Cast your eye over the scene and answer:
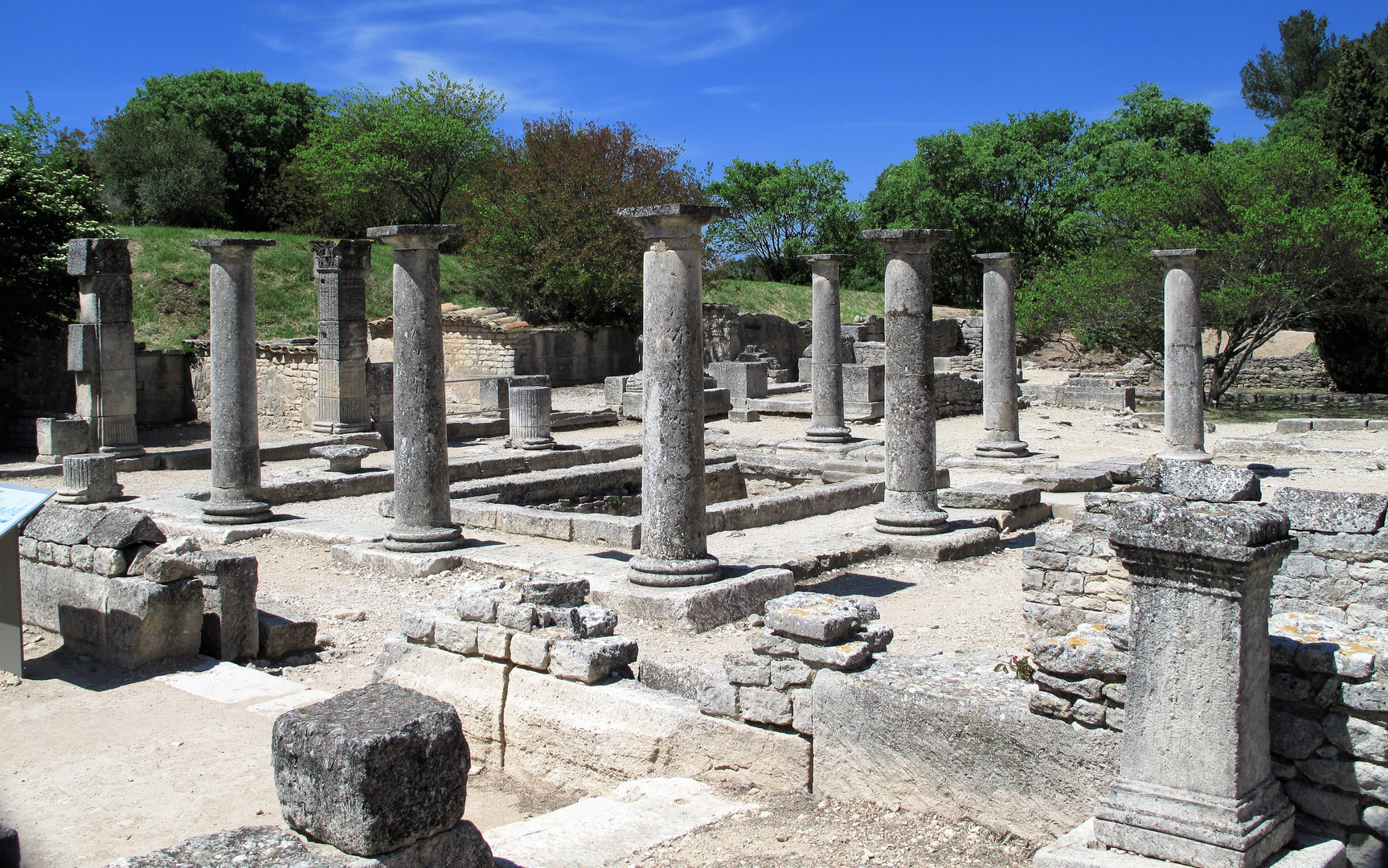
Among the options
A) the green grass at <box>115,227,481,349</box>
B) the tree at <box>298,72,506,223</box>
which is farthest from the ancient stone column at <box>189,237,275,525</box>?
the tree at <box>298,72,506,223</box>

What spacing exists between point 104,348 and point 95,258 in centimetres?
142

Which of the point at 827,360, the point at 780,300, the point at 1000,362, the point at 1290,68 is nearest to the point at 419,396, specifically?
the point at 827,360

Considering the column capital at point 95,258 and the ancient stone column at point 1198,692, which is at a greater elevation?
the column capital at point 95,258

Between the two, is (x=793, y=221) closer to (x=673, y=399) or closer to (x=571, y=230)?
(x=571, y=230)

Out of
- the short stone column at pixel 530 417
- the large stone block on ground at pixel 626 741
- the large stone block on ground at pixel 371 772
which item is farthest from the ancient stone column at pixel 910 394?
the short stone column at pixel 530 417

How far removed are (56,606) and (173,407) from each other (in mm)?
17097

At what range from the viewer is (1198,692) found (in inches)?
155

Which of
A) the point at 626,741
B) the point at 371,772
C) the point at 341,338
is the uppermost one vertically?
the point at 341,338

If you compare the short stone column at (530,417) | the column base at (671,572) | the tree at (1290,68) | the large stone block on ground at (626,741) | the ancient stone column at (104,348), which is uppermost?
the tree at (1290,68)

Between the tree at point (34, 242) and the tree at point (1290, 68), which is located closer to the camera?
the tree at point (34, 242)

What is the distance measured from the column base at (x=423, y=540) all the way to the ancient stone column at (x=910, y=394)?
13.3 feet

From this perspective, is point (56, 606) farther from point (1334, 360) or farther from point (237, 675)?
point (1334, 360)

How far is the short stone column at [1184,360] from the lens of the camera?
15.4 meters

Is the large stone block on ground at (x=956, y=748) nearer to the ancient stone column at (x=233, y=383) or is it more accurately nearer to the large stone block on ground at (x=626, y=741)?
the large stone block on ground at (x=626, y=741)
